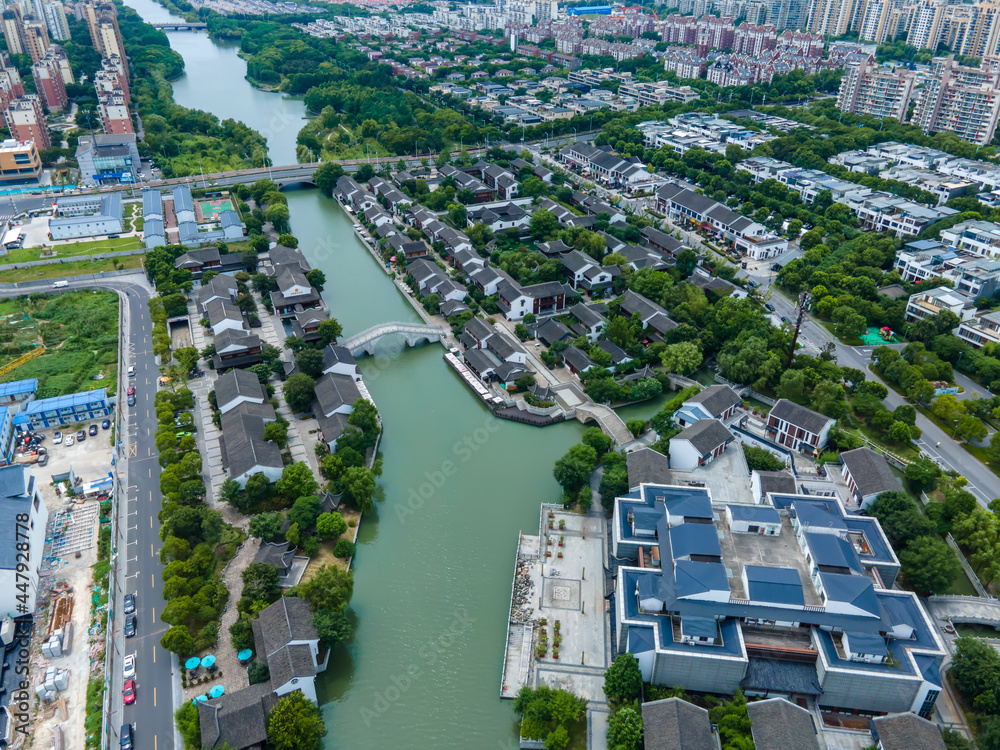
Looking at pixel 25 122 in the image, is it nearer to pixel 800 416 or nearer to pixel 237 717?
pixel 237 717

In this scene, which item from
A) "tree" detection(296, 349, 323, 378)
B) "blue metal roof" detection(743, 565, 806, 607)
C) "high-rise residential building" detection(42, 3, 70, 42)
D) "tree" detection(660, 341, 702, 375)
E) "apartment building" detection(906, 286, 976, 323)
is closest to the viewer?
"blue metal roof" detection(743, 565, 806, 607)

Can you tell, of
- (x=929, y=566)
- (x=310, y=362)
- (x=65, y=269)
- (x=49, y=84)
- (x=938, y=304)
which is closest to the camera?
(x=929, y=566)

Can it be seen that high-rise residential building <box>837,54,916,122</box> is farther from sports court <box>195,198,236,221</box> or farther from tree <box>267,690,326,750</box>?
tree <box>267,690,326,750</box>

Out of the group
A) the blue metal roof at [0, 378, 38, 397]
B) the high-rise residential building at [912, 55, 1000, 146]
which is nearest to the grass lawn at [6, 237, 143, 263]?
the blue metal roof at [0, 378, 38, 397]

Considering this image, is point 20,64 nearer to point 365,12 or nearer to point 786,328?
point 365,12

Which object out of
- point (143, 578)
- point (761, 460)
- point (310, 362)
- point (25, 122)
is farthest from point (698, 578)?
point (25, 122)

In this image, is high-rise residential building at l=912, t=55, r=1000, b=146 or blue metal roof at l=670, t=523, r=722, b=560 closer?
blue metal roof at l=670, t=523, r=722, b=560

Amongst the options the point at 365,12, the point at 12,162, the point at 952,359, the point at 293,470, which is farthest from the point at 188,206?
the point at 365,12
